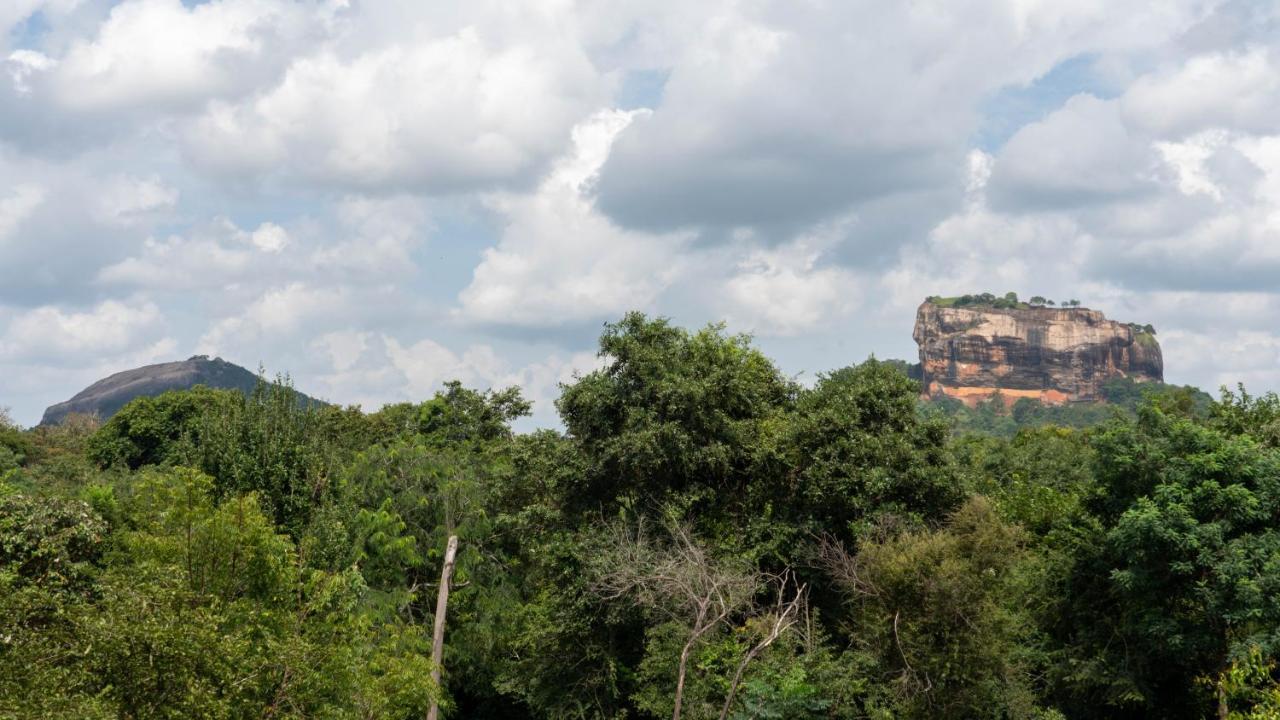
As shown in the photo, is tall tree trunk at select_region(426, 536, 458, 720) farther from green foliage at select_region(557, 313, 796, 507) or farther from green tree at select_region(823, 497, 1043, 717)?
green tree at select_region(823, 497, 1043, 717)

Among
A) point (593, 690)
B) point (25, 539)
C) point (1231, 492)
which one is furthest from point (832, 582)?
point (25, 539)

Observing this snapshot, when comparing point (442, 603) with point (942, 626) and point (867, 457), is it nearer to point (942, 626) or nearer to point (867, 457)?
point (867, 457)

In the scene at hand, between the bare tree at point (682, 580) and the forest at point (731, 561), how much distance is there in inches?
4.3

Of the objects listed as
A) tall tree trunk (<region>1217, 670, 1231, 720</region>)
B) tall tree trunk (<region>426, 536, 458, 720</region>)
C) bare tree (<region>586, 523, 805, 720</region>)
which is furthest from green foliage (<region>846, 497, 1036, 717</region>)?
tall tree trunk (<region>426, 536, 458, 720</region>)

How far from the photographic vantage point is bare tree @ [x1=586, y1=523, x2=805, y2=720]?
21.2 m

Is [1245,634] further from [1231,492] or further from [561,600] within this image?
[561,600]

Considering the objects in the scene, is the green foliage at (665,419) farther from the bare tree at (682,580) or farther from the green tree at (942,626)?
the green tree at (942,626)

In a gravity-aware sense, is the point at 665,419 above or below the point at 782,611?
above

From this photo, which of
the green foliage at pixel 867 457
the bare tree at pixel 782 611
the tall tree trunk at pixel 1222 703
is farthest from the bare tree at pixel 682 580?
the tall tree trunk at pixel 1222 703

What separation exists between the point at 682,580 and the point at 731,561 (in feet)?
6.65

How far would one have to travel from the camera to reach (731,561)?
76.9ft

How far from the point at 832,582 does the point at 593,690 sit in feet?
21.3

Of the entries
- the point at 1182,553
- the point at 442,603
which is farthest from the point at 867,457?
the point at 442,603

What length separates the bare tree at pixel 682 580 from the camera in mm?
21234
